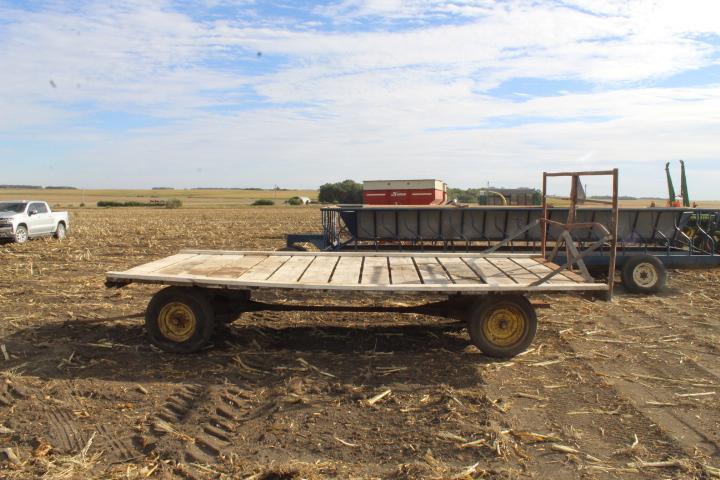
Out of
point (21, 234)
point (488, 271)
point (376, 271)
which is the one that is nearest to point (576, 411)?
point (488, 271)

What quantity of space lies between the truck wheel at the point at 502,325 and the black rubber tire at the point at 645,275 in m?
4.92

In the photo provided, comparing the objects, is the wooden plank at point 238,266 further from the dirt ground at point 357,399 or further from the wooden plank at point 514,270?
the wooden plank at point 514,270

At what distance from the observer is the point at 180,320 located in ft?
20.5

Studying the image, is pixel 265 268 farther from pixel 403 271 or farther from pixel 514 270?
pixel 514 270

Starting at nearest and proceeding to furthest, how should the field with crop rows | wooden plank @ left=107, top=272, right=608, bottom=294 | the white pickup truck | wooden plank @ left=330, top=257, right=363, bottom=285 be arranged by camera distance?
1. wooden plank @ left=107, top=272, right=608, bottom=294
2. wooden plank @ left=330, top=257, right=363, bottom=285
3. the white pickup truck
4. the field with crop rows

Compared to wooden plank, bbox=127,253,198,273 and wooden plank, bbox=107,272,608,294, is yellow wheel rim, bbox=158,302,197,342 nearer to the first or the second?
wooden plank, bbox=127,253,198,273

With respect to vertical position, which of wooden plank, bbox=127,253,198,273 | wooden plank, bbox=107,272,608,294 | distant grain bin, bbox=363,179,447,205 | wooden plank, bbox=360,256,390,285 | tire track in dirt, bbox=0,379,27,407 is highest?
distant grain bin, bbox=363,179,447,205

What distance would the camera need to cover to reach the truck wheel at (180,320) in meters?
6.17

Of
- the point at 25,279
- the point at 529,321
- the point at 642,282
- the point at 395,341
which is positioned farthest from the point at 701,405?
the point at 25,279

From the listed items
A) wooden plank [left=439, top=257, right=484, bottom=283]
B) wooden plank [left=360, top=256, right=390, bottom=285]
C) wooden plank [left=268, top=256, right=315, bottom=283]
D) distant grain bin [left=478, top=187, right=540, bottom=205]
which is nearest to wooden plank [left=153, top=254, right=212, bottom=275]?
wooden plank [left=268, top=256, right=315, bottom=283]

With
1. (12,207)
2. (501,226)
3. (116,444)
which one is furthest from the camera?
(12,207)

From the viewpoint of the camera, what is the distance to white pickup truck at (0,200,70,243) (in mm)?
18469

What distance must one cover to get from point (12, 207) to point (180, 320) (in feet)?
56.6

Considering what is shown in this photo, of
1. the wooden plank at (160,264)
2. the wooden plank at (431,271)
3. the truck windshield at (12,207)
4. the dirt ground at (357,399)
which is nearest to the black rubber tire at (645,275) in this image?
the dirt ground at (357,399)
